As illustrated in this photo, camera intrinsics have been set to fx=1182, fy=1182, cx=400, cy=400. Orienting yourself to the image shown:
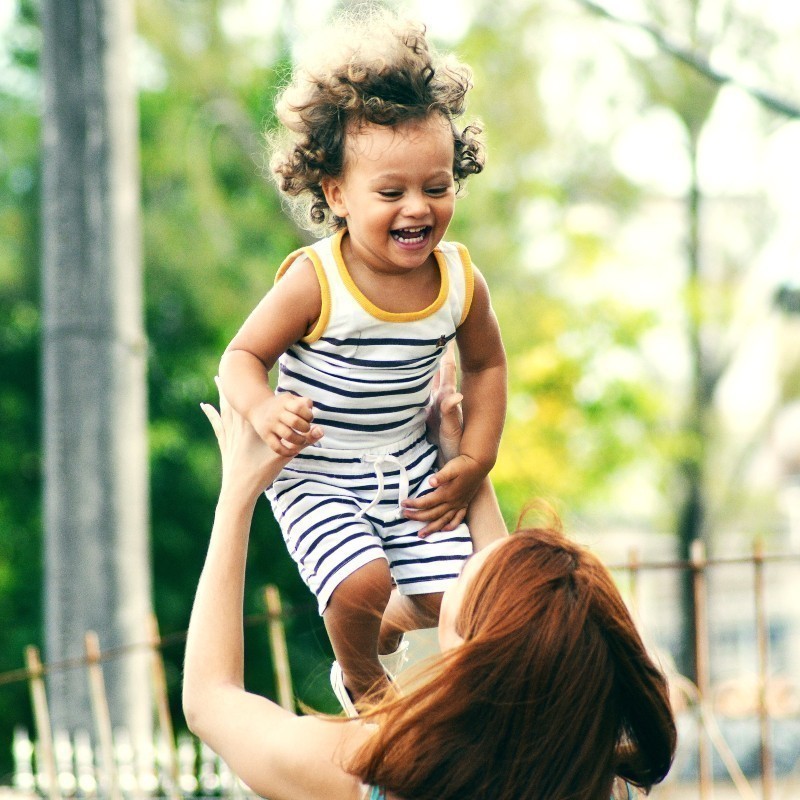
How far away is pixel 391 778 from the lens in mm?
1324

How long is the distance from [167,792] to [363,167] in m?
3.21

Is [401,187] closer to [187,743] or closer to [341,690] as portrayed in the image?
[341,690]

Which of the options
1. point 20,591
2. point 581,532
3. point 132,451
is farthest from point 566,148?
point 581,532

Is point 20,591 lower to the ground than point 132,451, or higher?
lower

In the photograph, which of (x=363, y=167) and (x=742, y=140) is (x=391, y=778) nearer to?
(x=363, y=167)

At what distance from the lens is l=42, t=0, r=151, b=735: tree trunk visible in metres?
4.15

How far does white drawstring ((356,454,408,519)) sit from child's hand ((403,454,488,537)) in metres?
0.02

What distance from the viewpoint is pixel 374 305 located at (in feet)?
5.15

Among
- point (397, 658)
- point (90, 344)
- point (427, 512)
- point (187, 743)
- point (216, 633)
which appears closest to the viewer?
point (216, 633)

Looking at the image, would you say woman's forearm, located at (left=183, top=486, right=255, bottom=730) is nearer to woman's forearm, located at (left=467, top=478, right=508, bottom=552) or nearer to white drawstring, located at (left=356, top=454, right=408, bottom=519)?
white drawstring, located at (left=356, top=454, right=408, bottom=519)

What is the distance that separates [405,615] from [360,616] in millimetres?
160

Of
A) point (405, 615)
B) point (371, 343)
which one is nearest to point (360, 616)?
point (405, 615)

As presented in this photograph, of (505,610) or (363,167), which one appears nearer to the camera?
(505,610)

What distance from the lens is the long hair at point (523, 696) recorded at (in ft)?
4.33
